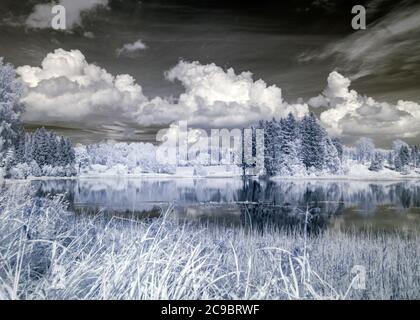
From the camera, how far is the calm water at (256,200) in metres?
9.75

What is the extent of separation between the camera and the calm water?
9.75 meters

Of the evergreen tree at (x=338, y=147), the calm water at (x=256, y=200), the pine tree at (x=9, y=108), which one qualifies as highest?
the pine tree at (x=9, y=108)

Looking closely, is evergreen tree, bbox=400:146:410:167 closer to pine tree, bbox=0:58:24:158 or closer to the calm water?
the calm water

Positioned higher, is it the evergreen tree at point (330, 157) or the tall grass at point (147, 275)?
the evergreen tree at point (330, 157)

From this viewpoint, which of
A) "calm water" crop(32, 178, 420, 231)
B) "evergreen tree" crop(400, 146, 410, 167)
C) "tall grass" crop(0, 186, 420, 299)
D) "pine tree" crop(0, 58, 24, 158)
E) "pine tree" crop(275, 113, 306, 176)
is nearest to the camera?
"tall grass" crop(0, 186, 420, 299)

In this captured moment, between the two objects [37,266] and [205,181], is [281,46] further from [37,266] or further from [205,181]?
[205,181]

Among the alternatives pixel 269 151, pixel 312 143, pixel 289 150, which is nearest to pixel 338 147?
pixel 312 143

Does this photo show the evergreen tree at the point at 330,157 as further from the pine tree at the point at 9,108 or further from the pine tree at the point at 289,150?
the pine tree at the point at 9,108

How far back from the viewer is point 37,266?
3.71 metres

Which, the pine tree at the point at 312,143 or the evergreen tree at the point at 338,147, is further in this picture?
the evergreen tree at the point at 338,147

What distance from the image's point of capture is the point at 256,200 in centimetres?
1355

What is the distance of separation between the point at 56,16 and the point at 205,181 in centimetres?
997

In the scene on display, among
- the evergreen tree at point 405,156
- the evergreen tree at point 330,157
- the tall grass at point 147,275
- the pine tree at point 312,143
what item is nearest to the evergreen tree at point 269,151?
the pine tree at point 312,143

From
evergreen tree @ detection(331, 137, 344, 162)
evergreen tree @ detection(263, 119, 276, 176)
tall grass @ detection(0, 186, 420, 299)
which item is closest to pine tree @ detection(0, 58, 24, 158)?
tall grass @ detection(0, 186, 420, 299)
